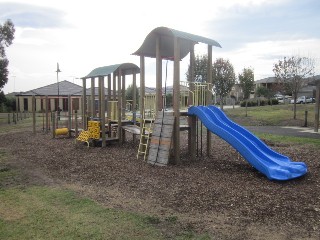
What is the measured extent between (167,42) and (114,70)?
3.11 m

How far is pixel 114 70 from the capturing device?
13.4 m

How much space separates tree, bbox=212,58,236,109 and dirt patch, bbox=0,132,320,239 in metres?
27.9

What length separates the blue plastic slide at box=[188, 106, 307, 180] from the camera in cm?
763

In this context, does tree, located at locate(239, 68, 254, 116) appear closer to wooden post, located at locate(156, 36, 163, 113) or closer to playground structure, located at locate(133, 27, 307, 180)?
playground structure, located at locate(133, 27, 307, 180)

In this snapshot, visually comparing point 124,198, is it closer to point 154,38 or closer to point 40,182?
point 40,182

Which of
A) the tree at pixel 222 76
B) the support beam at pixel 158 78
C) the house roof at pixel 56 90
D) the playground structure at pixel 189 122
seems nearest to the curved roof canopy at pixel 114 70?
the playground structure at pixel 189 122

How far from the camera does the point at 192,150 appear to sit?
1048cm

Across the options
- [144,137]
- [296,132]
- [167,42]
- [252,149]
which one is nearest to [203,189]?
[252,149]

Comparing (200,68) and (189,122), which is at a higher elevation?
(200,68)

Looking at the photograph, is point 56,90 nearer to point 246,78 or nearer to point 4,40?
point 4,40

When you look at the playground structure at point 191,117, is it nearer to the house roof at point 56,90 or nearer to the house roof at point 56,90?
the house roof at point 56,90

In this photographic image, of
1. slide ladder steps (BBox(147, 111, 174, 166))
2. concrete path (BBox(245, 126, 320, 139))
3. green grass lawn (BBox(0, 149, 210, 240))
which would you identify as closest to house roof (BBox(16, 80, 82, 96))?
concrete path (BBox(245, 126, 320, 139))

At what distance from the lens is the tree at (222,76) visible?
39.1 meters

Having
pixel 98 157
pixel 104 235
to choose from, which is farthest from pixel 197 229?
pixel 98 157
